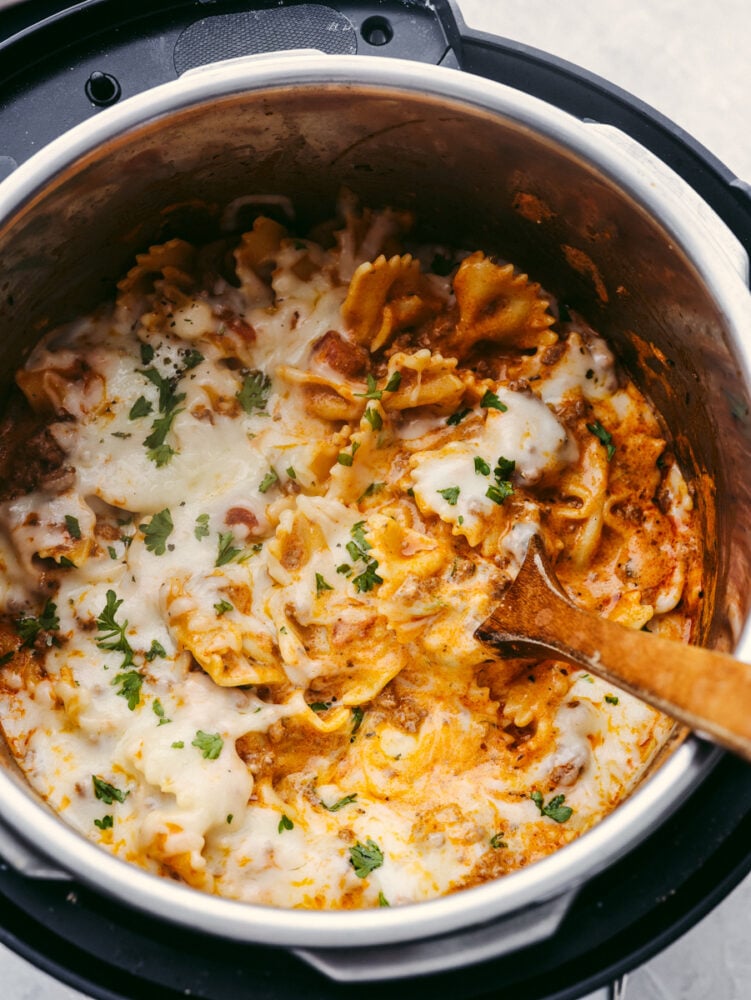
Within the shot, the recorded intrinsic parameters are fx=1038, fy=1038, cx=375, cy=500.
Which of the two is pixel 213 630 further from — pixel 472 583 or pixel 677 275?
pixel 677 275

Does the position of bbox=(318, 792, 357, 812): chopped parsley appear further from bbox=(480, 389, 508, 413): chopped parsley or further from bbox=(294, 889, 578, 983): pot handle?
bbox=(480, 389, 508, 413): chopped parsley

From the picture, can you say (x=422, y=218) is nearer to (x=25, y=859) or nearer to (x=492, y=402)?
(x=492, y=402)

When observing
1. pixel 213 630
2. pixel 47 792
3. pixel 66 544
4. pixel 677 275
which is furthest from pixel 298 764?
pixel 677 275

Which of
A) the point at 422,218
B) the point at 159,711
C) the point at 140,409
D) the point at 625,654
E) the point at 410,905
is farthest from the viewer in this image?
the point at 422,218

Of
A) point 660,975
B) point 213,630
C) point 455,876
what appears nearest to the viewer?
point 455,876

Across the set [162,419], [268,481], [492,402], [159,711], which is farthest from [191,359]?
[159,711]

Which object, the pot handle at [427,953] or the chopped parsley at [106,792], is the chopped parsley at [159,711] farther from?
the pot handle at [427,953]
